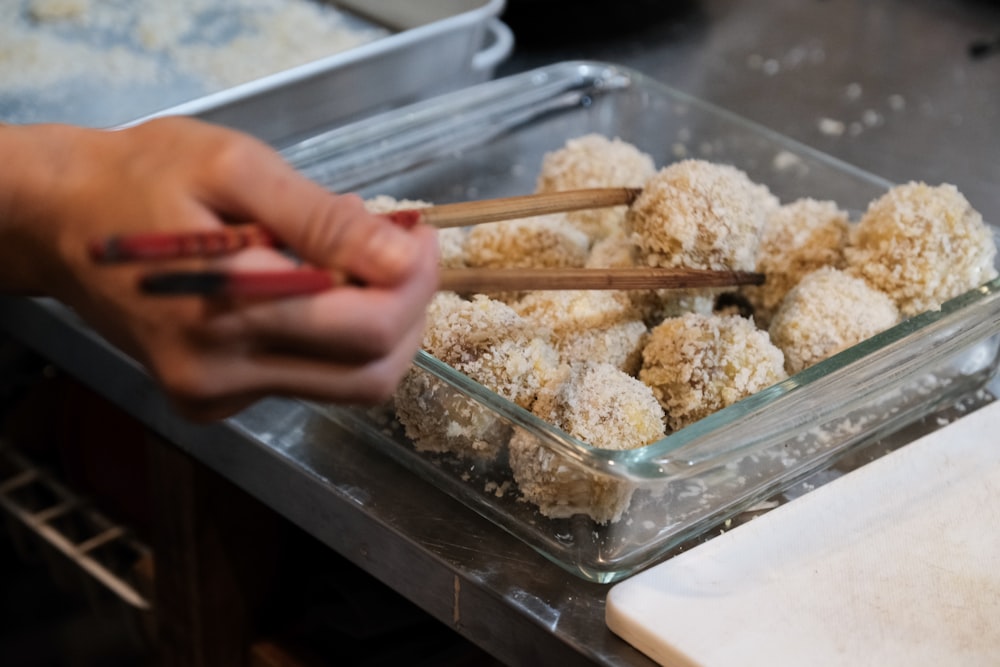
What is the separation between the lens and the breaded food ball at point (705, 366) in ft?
2.49

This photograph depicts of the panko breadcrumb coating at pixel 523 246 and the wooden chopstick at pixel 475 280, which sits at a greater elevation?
the wooden chopstick at pixel 475 280

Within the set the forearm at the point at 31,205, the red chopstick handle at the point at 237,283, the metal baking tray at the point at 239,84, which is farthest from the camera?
the metal baking tray at the point at 239,84

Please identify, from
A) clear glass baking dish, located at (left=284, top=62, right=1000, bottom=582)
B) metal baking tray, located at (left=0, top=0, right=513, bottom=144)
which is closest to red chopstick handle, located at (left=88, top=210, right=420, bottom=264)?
clear glass baking dish, located at (left=284, top=62, right=1000, bottom=582)

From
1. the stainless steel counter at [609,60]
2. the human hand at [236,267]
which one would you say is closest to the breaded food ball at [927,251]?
the stainless steel counter at [609,60]

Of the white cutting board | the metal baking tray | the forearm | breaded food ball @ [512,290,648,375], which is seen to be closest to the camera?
the forearm

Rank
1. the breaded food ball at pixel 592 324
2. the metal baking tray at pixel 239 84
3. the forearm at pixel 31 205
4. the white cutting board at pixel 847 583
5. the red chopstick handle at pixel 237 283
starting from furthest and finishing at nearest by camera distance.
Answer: the metal baking tray at pixel 239 84
the breaded food ball at pixel 592 324
the white cutting board at pixel 847 583
the forearm at pixel 31 205
the red chopstick handle at pixel 237 283

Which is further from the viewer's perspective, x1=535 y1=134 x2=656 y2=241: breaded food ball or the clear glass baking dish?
x1=535 y1=134 x2=656 y2=241: breaded food ball

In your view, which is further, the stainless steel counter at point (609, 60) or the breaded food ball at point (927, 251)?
the breaded food ball at point (927, 251)

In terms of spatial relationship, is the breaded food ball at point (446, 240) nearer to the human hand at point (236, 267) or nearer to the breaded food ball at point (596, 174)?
the breaded food ball at point (596, 174)

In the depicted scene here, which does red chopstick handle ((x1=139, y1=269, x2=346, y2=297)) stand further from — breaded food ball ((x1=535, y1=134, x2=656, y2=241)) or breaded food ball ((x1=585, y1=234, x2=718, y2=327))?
breaded food ball ((x1=535, y1=134, x2=656, y2=241))

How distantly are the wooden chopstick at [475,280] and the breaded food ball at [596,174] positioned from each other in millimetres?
153

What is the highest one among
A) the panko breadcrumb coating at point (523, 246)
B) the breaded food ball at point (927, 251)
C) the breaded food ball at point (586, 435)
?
the breaded food ball at point (927, 251)

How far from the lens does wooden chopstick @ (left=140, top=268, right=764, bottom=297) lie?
16.2 inches

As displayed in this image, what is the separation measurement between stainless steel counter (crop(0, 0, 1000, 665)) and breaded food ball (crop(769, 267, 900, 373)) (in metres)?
0.25
